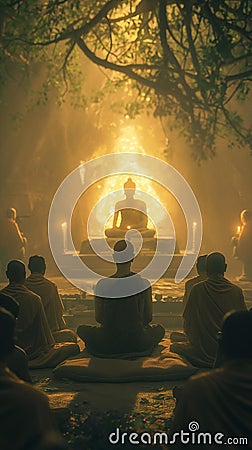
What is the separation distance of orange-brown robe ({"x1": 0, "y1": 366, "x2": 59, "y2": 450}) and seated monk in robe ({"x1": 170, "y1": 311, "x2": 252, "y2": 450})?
0.90 meters

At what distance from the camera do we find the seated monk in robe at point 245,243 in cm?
1844

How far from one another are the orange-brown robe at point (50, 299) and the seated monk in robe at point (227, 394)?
557 centimetres

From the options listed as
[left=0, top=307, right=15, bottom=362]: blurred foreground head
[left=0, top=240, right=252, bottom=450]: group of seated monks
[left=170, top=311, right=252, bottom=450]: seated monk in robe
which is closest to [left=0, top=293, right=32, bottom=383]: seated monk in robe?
[left=0, top=240, right=252, bottom=450]: group of seated monks

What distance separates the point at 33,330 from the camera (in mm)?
7750

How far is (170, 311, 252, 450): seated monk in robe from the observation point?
10.9 feet

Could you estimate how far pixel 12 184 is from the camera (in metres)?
22.0

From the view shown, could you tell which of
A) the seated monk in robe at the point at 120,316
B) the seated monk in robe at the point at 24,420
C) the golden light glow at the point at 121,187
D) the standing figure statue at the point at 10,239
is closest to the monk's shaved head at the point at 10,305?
the seated monk in robe at the point at 24,420

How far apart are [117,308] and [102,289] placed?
0.38 metres

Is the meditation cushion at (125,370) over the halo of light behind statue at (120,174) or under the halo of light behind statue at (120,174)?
under

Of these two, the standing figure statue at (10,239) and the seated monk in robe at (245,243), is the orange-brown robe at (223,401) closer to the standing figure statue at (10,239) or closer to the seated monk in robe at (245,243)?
the standing figure statue at (10,239)

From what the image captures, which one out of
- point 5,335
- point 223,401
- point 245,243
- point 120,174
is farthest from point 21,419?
point 120,174

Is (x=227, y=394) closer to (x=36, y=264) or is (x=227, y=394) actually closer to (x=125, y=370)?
(x=125, y=370)

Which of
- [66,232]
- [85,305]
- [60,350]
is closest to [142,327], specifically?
[60,350]

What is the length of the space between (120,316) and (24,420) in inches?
200
